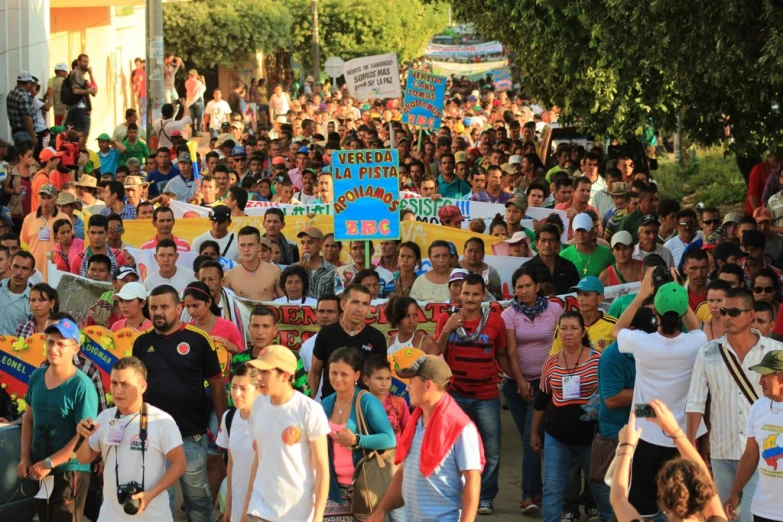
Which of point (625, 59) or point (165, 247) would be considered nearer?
point (165, 247)

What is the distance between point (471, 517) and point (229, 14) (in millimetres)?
36948

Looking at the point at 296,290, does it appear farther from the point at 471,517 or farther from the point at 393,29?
the point at 393,29

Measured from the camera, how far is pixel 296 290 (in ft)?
39.0

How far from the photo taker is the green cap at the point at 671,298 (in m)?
8.27

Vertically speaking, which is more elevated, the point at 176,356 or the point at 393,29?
the point at 393,29

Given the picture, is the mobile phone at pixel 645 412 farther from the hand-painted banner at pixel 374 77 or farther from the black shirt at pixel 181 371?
the hand-painted banner at pixel 374 77

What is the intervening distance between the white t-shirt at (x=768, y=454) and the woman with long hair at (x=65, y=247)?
310 inches

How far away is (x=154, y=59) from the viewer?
2338cm

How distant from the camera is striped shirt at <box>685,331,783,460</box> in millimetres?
8172

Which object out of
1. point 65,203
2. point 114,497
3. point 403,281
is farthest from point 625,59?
point 114,497

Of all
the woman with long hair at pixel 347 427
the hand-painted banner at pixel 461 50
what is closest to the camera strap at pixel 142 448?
the woman with long hair at pixel 347 427

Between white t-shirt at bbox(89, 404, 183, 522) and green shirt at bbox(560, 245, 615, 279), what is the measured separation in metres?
5.51

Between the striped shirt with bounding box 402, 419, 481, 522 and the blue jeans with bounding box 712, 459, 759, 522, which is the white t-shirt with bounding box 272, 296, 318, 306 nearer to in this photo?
the blue jeans with bounding box 712, 459, 759, 522

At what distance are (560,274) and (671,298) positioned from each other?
3873mm
